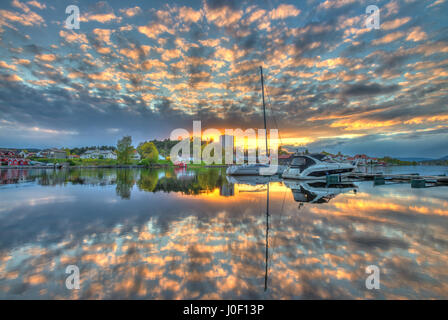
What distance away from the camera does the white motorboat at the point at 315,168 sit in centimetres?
2020

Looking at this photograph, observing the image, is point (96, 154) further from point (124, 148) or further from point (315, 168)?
point (315, 168)

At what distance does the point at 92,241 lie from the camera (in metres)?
4.80

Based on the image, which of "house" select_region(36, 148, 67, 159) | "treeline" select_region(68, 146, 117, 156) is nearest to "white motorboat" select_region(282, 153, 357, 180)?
"house" select_region(36, 148, 67, 159)

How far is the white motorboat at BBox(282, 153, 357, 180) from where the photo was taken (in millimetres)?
20203

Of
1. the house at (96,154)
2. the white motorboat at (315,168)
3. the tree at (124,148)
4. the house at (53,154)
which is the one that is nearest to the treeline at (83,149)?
the house at (96,154)

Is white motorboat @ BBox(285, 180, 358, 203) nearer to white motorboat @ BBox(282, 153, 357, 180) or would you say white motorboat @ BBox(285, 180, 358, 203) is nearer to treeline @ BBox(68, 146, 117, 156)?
white motorboat @ BBox(282, 153, 357, 180)

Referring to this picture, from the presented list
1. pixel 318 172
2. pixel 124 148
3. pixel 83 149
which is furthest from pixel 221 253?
pixel 83 149

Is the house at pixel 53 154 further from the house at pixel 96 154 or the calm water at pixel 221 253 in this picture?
the calm water at pixel 221 253

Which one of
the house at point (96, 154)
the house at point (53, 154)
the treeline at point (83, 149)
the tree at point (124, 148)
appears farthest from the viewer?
the treeline at point (83, 149)
